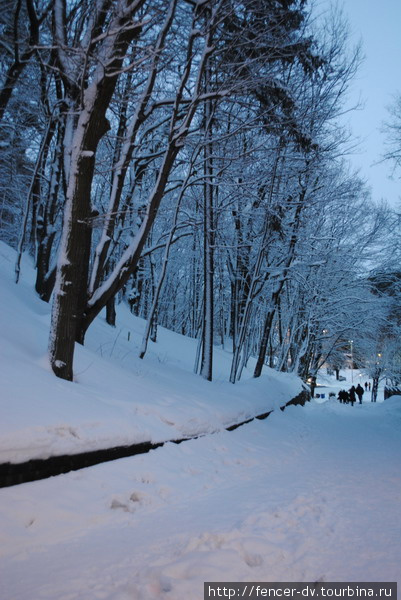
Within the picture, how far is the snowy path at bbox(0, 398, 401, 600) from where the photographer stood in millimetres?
2301

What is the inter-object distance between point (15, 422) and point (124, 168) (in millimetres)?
5292

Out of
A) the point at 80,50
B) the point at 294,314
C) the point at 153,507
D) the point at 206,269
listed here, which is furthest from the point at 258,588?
the point at 294,314

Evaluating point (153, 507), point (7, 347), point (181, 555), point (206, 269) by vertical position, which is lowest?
point (153, 507)

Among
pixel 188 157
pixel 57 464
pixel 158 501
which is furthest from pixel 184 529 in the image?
pixel 188 157

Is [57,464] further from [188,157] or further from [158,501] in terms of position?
[188,157]

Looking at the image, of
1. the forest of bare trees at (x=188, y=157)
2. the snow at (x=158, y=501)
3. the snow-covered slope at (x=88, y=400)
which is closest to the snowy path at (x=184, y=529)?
the snow at (x=158, y=501)

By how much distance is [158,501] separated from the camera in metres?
3.70

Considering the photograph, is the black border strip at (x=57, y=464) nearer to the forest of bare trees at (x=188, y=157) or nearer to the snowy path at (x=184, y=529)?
the snowy path at (x=184, y=529)

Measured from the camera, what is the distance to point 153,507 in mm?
3584

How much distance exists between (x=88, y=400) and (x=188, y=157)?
9.05 meters

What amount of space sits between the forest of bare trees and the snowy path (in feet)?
6.51

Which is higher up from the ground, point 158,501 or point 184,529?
point 184,529

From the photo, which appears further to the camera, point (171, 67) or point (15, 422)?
point (171, 67)

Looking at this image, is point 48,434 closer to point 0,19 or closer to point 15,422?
point 15,422
